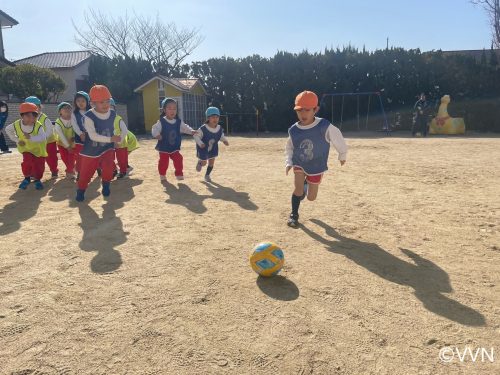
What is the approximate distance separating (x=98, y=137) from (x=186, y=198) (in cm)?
166

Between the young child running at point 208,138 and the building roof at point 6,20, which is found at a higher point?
the building roof at point 6,20

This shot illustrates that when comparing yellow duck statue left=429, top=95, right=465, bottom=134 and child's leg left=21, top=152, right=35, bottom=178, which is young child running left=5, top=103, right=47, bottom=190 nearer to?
child's leg left=21, top=152, right=35, bottom=178

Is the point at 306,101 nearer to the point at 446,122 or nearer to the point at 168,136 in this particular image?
the point at 168,136

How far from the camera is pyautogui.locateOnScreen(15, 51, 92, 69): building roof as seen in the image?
107 ft

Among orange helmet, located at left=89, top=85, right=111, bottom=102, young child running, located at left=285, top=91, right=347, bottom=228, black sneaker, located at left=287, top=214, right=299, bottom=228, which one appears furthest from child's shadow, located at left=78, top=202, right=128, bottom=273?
young child running, located at left=285, top=91, right=347, bottom=228

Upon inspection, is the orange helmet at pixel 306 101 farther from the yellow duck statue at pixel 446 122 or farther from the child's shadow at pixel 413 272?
the yellow duck statue at pixel 446 122

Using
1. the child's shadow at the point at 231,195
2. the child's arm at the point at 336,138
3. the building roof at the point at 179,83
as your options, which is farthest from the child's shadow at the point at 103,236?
the building roof at the point at 179,83

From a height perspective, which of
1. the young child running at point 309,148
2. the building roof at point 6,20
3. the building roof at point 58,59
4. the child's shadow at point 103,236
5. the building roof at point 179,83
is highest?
the building roof at point 6,20

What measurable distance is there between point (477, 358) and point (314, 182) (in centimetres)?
311

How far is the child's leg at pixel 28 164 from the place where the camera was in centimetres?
746

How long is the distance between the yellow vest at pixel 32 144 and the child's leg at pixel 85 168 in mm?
1608

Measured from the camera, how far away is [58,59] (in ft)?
112

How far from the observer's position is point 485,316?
281 centimetres

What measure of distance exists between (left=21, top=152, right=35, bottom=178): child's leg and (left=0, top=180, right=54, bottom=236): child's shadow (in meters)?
0.28
